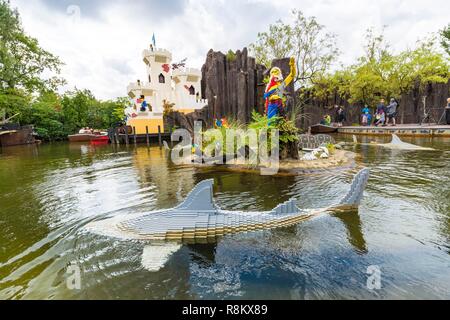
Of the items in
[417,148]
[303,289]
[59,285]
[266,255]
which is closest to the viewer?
[303,289]

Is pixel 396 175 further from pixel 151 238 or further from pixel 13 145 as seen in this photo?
pixel 13 145

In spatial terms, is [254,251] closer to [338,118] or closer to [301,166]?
[301,166]

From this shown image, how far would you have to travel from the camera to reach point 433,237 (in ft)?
13.8

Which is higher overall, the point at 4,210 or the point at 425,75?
the point at 425,75

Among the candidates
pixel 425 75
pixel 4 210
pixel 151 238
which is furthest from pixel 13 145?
pixel 425 75

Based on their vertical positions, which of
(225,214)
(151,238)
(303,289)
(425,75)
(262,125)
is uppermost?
(425,75)

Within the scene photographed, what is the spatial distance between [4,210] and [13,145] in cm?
2692

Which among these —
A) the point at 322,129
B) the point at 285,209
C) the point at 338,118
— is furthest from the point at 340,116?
the point at 285,209

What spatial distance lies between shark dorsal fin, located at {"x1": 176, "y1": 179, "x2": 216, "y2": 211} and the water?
68cm

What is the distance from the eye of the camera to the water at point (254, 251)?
314cm

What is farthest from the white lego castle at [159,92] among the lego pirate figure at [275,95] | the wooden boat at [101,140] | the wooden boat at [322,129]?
the lego pirate figure at [275,95]

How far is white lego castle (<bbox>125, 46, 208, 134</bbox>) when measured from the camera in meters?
28.2

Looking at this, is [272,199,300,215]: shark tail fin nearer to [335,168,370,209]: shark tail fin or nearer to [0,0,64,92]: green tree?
[335,168,370,209]: shark tail fin

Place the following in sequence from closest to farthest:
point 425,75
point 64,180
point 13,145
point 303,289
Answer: point 303,289
point 64,180
point 425,75
point 13,145
